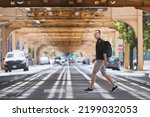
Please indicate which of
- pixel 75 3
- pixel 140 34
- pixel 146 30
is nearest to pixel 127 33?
pixel 146 30

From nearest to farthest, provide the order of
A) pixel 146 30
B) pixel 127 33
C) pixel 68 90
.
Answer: pixel 68 90, pixel 146 30, pixel 127 33

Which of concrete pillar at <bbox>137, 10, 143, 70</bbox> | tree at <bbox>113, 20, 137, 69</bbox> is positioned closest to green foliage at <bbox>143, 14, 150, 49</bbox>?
concrete pillar at <bbox>137, 10, 143, 70</bbox>

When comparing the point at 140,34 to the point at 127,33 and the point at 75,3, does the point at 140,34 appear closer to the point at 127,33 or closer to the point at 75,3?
the point at 127,33

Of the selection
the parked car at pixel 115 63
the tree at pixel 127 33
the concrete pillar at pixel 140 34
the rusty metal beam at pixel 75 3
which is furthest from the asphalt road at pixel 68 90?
the parked car at pixel 115 63

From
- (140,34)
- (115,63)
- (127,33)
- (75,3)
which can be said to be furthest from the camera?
(115,63)

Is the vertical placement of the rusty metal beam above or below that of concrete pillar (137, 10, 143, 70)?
above

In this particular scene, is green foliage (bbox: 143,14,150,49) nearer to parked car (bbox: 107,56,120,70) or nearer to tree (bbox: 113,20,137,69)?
tree (bbox: 113,20,137,69)

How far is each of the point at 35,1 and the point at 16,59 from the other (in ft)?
44.5

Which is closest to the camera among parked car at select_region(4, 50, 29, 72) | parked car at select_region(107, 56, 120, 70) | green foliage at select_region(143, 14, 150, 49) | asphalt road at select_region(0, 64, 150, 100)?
asphalt road at select_region(0, 64, 150, 100)

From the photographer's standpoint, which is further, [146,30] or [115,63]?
[115,63]

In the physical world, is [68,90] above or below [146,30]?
below

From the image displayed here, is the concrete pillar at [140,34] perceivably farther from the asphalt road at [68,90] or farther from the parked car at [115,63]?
the asphalt road at [68,90]

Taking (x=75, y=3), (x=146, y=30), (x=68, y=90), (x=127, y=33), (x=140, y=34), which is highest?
(x=75, y=3)

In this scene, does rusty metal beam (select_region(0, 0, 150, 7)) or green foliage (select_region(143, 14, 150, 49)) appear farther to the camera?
green foliage (select_region(143, 14, 150, 49))
